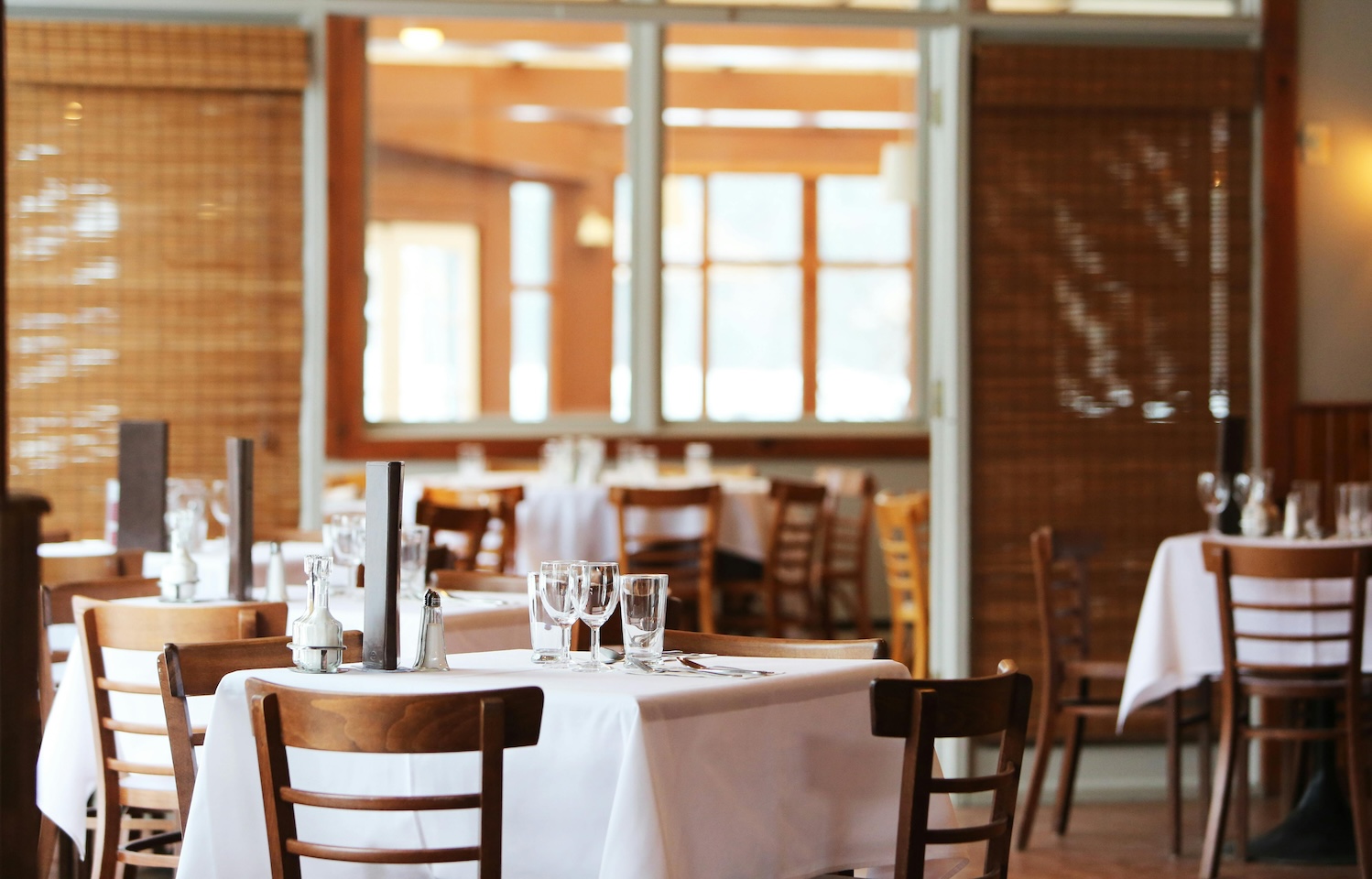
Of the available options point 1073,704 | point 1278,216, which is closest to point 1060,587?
point 1073,704

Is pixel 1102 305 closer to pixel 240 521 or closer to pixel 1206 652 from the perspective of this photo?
pixel 1206 652

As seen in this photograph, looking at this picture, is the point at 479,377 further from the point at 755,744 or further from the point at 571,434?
the point at 755,744

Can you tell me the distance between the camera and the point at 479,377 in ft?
33.4

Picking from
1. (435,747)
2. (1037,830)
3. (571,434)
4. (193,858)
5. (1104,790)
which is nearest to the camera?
(435,747)

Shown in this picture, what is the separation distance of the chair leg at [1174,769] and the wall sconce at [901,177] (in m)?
4.84

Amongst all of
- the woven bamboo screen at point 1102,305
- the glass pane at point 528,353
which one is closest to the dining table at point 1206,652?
the woven bamboo screen at point 1102,305

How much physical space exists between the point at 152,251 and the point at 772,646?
3678 millimetres

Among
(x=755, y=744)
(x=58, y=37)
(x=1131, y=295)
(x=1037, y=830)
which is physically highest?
(x=58, y=37)

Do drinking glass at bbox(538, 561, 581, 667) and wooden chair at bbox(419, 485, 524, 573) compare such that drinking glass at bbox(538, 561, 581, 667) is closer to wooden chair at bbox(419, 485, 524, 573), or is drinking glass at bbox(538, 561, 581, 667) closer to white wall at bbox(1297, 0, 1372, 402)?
wooden chair at bbox(419, 485, 524, 573)

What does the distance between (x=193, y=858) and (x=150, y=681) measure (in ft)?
3.26

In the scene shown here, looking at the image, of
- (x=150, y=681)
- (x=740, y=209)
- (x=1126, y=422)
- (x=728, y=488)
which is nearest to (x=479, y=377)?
(x=740, y=209)

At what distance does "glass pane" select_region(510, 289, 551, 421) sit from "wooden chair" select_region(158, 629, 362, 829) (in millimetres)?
7594

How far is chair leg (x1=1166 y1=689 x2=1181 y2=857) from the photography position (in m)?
4.38

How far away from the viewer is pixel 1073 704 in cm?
464
